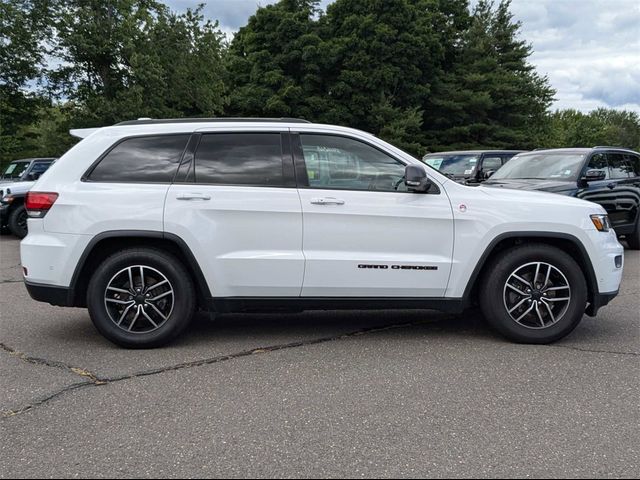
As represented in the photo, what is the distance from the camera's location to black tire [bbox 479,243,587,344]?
15.6 ft

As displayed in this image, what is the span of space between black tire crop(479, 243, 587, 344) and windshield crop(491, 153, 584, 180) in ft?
16.8

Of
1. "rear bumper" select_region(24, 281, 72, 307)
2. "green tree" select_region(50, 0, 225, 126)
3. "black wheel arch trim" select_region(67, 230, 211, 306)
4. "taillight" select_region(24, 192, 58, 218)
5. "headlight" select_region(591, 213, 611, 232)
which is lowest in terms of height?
"rear bumper" select_region(24, 281, 72, 307)

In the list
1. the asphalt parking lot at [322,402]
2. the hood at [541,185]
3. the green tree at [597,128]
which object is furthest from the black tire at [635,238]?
the green tree at [597,128]

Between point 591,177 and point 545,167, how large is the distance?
2.39ft

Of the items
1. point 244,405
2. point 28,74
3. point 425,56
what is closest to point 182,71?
point 28,74

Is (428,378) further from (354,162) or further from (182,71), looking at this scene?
(182,71)

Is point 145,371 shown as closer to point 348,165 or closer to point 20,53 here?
point 348,165

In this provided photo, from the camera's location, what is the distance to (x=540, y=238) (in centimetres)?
487

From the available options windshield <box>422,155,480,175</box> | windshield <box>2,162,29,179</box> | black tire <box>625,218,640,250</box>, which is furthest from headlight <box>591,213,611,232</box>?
windshield <box>2,162,29,179</box>

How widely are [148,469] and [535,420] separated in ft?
6.99

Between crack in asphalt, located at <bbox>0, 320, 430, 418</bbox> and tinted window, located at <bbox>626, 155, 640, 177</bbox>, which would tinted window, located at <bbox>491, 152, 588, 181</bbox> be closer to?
tinted window, located at <bbox>626, 155, 640, 177</bbox>

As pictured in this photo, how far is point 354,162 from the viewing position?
4.83 metres

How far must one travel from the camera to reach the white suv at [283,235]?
15.1 feet

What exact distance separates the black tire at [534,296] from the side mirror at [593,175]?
5255mm
